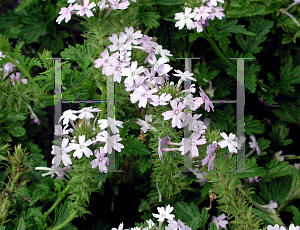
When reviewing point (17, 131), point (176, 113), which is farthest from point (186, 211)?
point (17, 131)

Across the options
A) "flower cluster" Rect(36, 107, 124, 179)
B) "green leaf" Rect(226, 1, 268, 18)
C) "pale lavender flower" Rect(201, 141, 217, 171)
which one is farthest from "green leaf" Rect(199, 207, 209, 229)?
"green leaf" Rect(226, 1, 268, 18)

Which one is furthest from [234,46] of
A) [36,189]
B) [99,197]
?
[36,189]

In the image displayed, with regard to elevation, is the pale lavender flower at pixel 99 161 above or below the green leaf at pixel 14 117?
below

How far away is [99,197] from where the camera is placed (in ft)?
8.11

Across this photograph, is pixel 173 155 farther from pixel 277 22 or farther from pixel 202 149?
pixel 277 22

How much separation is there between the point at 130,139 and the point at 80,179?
1.61 feet

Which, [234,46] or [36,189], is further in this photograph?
[234,46]

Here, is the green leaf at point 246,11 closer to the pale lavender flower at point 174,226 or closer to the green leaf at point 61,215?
the pale lavender flower at point 174,226

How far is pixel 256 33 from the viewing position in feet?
7.97

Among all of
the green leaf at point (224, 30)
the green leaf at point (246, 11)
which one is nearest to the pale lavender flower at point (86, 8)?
the green leaf at point (224, 30)

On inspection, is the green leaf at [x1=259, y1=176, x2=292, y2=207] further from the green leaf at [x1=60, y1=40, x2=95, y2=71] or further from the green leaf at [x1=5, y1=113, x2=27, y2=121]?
the green leaf at [x1=5, y1=113, x2=27, y2=121]

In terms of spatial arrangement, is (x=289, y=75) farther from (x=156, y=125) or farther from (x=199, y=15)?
(x=156, y=125)

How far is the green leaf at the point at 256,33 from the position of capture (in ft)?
7.88

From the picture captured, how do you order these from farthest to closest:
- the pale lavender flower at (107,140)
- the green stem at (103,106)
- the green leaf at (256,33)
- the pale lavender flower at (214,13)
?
the green leaf at (256,33)
the pale lavender flower at (214,13)
the green stem at (103,106)
the pale lavender flower at (107,140)
